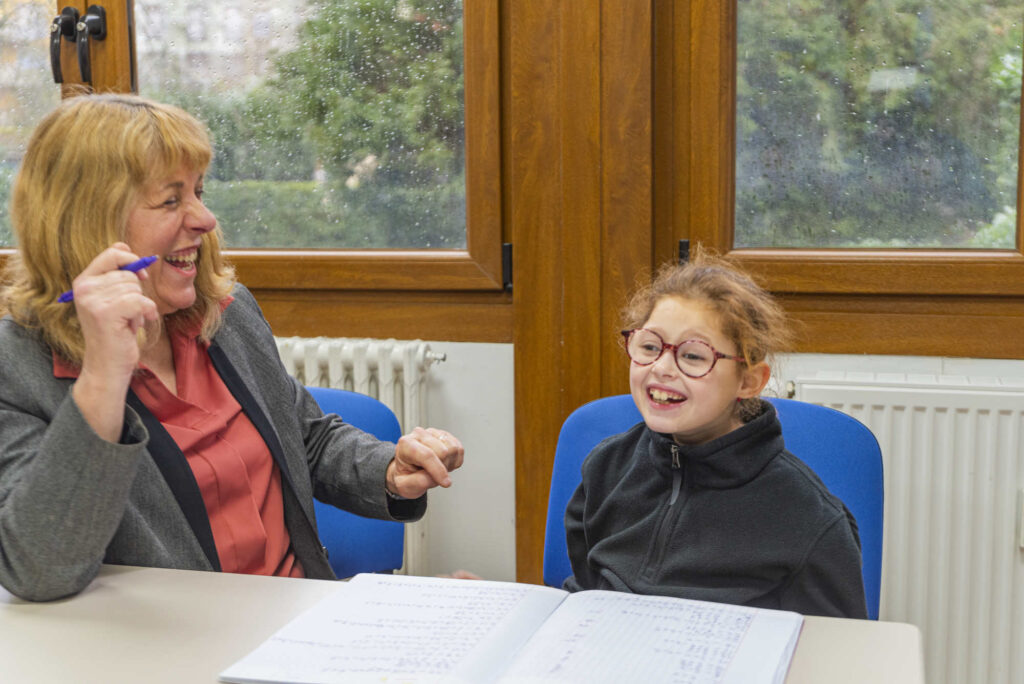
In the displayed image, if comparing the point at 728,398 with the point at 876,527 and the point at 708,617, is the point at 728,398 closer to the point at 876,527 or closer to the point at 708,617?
the point at 876,527

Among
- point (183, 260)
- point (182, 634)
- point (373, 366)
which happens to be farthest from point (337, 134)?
point (182, 634)

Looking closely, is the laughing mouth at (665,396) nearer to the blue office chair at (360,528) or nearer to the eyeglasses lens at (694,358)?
the eyeglasses lens at (694,358)

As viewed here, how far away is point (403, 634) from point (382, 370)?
1379 mm

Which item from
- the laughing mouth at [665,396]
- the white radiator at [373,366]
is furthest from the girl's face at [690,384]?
the white radiator at [373,366]

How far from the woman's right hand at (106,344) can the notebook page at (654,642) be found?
50 centimetres

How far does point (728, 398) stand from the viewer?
1.37 metres

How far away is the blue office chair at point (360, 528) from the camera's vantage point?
1.69m

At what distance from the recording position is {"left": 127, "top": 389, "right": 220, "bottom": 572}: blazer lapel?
130cm

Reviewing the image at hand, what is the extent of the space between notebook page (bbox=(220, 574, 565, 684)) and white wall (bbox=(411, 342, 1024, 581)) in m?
1.25

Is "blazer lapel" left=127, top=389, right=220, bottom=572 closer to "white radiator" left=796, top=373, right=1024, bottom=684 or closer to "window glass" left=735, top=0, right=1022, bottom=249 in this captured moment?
"white radiator" left=796, top=373, right=1024, bottom=684

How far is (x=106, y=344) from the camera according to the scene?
1101 millimetres

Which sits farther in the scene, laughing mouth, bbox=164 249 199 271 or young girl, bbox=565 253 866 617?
laughing mouth, bbox=164 249 199 271

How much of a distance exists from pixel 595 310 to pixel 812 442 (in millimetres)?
876

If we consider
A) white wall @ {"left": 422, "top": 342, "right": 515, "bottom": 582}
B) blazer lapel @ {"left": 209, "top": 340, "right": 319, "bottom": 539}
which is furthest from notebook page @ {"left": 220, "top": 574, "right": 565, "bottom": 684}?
white wall @ {"left": 422, "top": 342, "right": 515, "bottom": 582}
